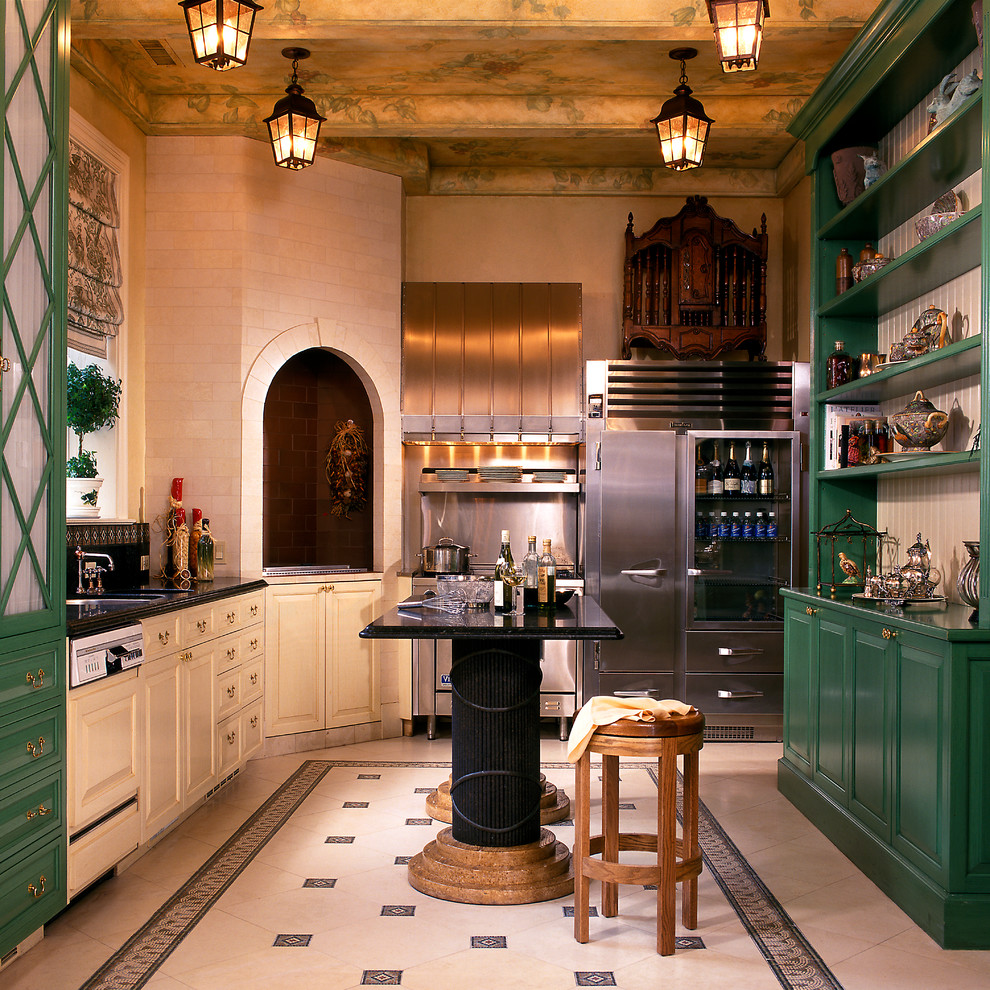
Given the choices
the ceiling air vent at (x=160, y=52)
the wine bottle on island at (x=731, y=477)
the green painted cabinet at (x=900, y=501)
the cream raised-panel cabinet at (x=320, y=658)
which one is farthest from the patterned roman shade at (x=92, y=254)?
the wine bottle on island at (x=731, y=477)

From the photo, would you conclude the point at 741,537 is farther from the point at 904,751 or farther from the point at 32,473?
the point at 32,473

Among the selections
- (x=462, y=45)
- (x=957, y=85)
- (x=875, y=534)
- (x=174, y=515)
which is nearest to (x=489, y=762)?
(x=875, y=534)

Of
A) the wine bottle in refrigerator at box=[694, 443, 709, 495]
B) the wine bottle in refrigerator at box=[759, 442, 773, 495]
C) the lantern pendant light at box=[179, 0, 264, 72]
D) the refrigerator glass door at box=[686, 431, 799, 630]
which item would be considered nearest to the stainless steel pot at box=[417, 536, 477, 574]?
the refrigerator glass door at box=[686, 431, 799, 630]

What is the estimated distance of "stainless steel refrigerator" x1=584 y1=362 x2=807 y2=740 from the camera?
6.00 m

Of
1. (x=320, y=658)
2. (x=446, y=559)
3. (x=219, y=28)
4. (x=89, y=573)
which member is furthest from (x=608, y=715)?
(x=446, y=559)

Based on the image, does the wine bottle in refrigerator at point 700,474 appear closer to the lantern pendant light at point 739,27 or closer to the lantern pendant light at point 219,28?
the lantern pendant light at point 739,27

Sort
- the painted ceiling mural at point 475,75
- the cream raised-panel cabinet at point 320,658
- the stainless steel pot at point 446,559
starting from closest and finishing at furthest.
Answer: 1. the painted ceiling mural at point 475,75
2. the cream raised-panel cabinet at point 320,658
3. the stainless steel pot at point 446,559

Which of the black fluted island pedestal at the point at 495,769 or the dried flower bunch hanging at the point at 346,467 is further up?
the dried flower bunch hanging at the point at 346,467

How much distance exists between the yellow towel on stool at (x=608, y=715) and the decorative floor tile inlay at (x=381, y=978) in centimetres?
80

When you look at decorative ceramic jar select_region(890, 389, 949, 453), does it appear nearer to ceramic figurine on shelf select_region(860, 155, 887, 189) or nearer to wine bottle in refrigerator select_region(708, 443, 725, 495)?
ceramic figurine on shelf select_region(860, 155, 887, 189)

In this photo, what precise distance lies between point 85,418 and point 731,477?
379 cm

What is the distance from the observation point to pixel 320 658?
224 inches

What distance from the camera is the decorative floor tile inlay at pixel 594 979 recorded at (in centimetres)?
276

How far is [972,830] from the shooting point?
9.91 ft
